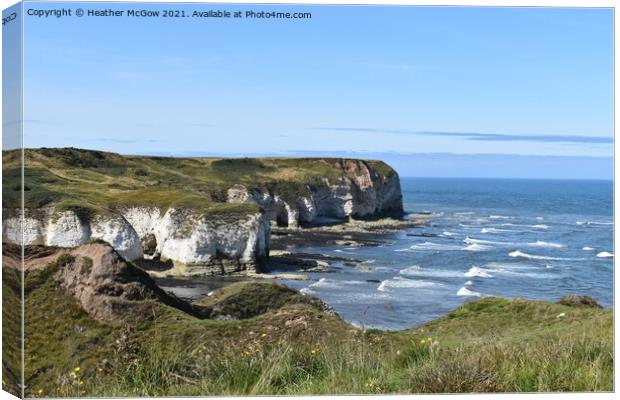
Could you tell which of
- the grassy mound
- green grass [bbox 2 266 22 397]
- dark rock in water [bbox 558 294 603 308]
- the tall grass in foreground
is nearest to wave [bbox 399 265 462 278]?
dark rock in water [bbox 558 294 603 308]

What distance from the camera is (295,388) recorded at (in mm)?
9352

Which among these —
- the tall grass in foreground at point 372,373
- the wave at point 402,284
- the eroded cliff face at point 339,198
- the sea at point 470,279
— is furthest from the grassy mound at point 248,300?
the eroded cliff face at point 339,198

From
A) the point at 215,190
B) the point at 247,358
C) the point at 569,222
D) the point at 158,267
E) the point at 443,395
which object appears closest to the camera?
the point at 443,395

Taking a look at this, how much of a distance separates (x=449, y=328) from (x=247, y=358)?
23.6 feet

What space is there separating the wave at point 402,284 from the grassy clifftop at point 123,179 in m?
6.64

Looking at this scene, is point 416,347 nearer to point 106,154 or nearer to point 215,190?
point 106,154

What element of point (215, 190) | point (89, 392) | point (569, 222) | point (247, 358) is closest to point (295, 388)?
point (247, 358)

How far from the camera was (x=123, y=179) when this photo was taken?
790 inches

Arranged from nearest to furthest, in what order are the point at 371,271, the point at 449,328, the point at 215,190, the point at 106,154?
1. the point at 449,328
2. the point at 106,154
3. the point at 371,271
4. the point at 215,190

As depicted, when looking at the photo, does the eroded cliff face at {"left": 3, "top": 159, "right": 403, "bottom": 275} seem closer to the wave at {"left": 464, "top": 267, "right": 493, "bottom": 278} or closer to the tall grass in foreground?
the tall grass in foreground

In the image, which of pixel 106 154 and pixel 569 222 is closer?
pixel 106 154

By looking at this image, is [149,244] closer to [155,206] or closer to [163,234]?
[163,234]

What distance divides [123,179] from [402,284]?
11.5 meters

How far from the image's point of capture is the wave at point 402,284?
25375 mm
